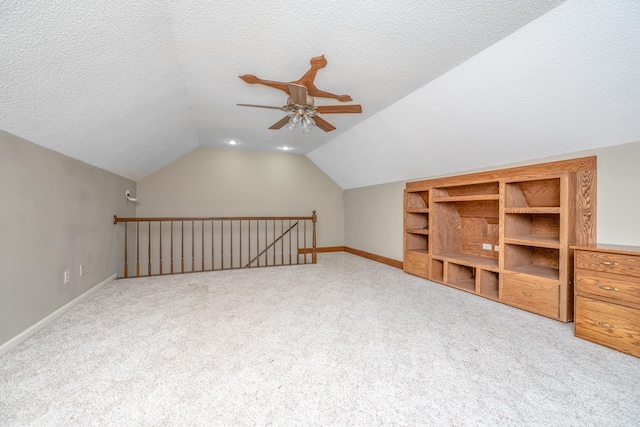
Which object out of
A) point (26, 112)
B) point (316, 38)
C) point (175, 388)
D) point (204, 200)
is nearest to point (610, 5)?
point (316, 38)

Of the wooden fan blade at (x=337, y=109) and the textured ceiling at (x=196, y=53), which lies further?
the wooden fan blade at (x=337, y=109)

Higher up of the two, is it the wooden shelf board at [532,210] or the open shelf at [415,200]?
the open shelf at [415,200]

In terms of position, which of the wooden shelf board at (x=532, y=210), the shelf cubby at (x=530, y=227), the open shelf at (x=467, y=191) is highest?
the open shelf at (x=467, y=191)

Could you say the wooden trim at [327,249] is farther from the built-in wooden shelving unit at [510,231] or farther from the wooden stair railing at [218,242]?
the built-in wooden shelving unit at [510,231]

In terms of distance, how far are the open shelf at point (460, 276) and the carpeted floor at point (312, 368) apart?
0.61 metres

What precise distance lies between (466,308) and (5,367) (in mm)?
3666

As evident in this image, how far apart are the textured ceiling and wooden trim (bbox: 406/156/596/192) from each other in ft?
2.30

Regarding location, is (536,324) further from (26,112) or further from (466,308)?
(26,112)

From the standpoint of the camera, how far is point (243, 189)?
5605 mm

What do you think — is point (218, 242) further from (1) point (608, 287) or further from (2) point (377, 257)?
(1) point (608, 287)

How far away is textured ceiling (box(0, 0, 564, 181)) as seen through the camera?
1.52 meters

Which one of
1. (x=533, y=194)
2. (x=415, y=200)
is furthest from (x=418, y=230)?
(x=533, y=194)

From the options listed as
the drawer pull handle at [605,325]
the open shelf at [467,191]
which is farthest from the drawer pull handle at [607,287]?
the open shelf at [467,191]

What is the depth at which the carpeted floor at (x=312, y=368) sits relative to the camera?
1287mm
